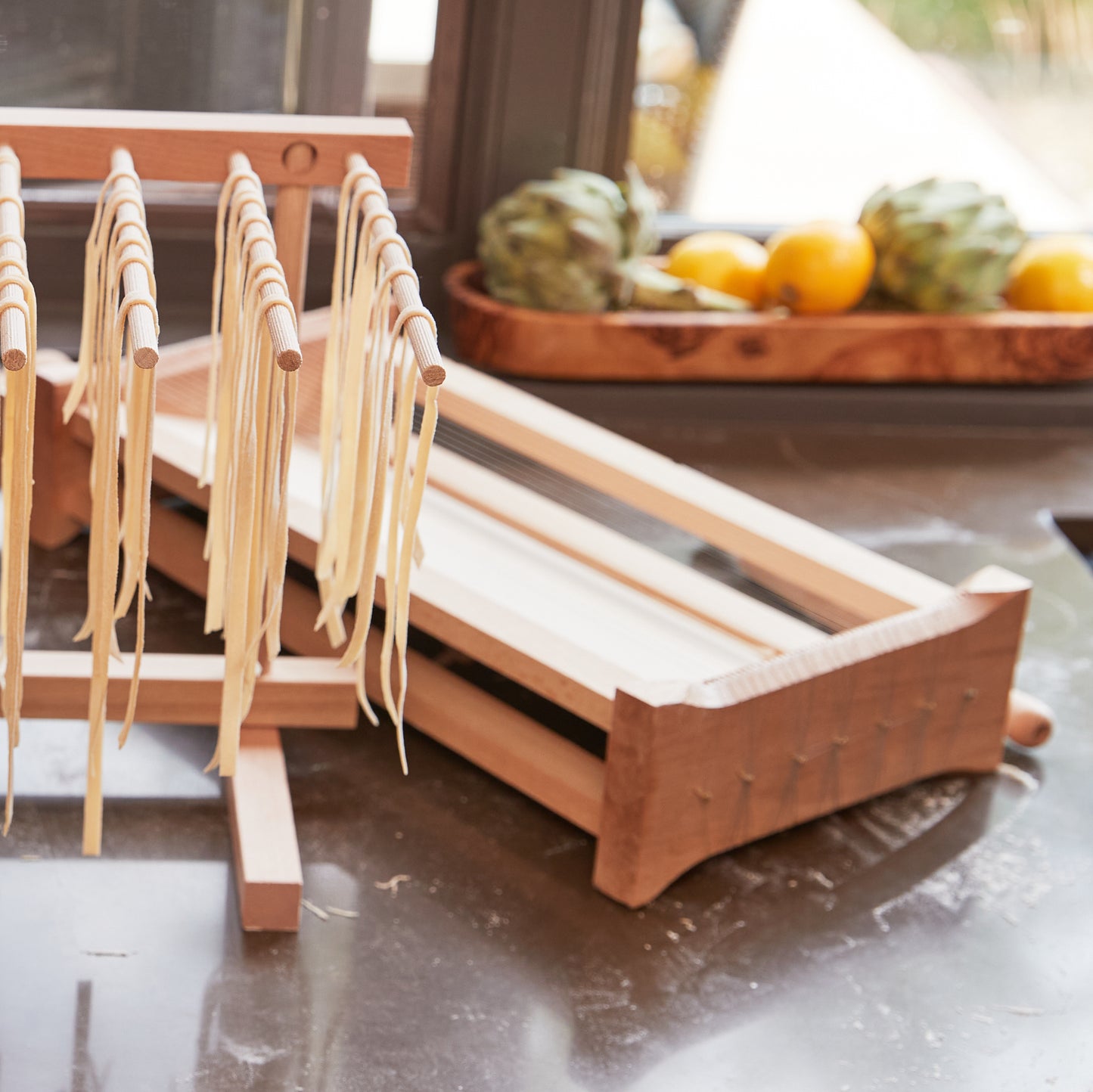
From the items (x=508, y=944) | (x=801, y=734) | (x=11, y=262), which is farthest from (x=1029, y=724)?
(x=11, y=262)

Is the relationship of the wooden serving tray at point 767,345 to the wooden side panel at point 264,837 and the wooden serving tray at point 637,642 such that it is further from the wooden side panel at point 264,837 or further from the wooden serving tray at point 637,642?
the wooden side panel at point 264,837

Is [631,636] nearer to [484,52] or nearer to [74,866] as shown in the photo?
[74,866]

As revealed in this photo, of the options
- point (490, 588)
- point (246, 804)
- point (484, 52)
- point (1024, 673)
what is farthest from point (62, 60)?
point (1024, 673)

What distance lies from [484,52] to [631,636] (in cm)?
78

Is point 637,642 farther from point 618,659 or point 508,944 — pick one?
Answer: point 508,944

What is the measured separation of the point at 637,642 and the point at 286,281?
34cm

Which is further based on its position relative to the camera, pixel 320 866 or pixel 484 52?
pixel 484 52

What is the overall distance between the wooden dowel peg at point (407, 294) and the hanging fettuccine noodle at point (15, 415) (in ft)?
0.52

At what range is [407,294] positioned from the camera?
2.41ft

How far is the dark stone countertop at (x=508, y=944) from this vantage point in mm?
796

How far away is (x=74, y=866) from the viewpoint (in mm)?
909

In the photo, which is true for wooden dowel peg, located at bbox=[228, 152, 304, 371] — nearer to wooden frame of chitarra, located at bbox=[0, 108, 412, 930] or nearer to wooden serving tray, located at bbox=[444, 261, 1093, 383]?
wooden frame of chitarra, located at bbox=[0, 108, 412, 930]

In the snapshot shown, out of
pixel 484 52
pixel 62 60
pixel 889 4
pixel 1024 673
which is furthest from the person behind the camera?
pixel 889 4

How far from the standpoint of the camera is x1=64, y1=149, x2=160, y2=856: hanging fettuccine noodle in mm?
711
